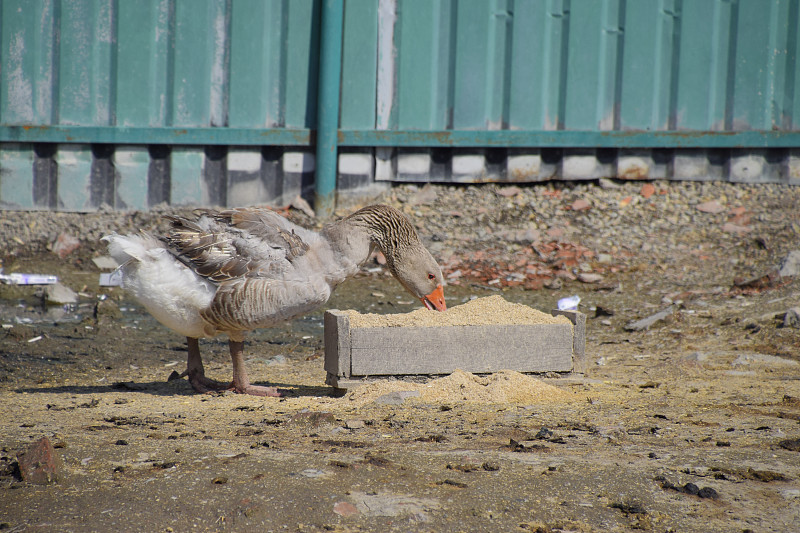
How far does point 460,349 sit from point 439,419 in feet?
2.52

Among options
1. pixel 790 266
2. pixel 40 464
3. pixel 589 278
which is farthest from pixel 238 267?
pixel 790 266

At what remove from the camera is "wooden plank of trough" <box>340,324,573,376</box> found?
4.89 m

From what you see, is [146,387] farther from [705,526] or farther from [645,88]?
[645,88]

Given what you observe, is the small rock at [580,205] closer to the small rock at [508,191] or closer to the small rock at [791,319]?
the small rock at [508,191]

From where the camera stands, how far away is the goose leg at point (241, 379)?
16.3ft

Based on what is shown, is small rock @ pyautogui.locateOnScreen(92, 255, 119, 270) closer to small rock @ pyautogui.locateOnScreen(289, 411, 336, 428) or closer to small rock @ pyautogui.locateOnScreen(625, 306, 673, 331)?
small rock @ pyautogui.locateOnScreen(289, 411, 336, 428)

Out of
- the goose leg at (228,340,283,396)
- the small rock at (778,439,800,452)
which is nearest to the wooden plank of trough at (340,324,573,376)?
the goose leg at (228,340,283,396)

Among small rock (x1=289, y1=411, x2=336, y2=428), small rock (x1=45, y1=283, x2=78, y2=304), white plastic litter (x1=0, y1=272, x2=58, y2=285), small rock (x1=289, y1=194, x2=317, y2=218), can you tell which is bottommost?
small rock (x1=289, y1=411, x2=336, y2=428)

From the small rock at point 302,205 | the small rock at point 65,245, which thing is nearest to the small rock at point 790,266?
the small rock at point 302,205

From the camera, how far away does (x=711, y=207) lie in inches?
364

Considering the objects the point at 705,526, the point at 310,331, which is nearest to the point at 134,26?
the point at 310,331

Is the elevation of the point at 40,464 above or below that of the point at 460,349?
below

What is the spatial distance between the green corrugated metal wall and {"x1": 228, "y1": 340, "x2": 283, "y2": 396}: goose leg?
4153 millimetres

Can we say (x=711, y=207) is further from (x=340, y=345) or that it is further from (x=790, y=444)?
(x=340, y=345)
